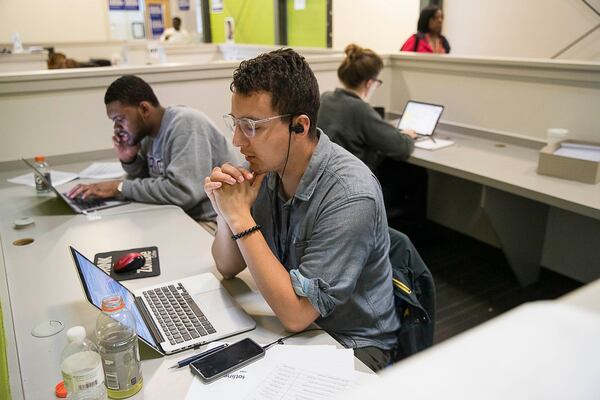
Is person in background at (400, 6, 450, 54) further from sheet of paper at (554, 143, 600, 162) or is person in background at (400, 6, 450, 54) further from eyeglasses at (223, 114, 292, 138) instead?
eyeglasses at (223, 114, 292, 138)

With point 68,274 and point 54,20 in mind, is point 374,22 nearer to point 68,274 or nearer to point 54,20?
point 68,274

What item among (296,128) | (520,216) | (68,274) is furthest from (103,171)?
(520,216)

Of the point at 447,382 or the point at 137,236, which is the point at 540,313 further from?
the point at 137,236

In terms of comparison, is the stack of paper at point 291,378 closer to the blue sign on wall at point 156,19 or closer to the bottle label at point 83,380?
the bottle label at point 83,380

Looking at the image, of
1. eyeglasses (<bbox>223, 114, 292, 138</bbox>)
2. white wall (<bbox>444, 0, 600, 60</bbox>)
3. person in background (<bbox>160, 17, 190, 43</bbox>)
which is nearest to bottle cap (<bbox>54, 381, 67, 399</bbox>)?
eyeglasses (<bbox>223, 114, 292, 138</bbox>)

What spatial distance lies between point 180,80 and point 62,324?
1.95 m

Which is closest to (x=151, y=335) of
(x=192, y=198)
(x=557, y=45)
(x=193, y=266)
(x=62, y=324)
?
(x=62, y=324)

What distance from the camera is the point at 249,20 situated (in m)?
6.67

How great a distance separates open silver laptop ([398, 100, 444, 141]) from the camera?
120 inches

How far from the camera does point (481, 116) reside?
9.91 ft

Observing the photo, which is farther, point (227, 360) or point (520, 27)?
point (520, 27)

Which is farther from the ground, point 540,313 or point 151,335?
point 540,313

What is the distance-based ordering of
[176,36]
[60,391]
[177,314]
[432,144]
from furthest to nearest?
1. [176,36]
2. [432,144]
3. [177,314]
4. [60,391]

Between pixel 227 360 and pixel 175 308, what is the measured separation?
0.91 ft
